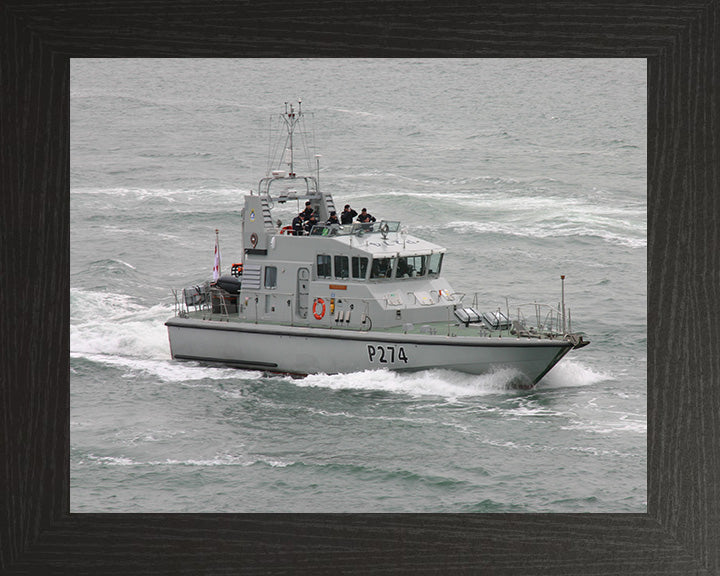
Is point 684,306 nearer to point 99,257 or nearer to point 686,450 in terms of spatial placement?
point 686,450

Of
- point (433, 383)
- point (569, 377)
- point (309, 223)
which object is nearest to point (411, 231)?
point (309, 223)

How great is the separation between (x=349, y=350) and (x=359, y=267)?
96cm

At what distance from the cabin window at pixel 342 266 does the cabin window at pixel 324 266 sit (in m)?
0.11

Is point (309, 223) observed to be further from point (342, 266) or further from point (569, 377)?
point (569, 377)

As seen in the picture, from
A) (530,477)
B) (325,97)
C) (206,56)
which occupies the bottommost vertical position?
(530,477)

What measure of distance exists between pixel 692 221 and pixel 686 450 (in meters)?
0.63

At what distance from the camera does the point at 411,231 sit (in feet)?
85.0

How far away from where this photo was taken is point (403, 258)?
14.3m

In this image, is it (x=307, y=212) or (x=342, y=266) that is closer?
(x=342, y=266)

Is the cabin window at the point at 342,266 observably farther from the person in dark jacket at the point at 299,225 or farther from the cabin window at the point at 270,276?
the cabin window at the point at 270,276

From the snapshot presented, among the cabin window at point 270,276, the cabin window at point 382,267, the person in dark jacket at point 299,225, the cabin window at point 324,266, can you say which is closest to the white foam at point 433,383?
the cabin window at point 382,267

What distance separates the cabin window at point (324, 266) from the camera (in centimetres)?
1445

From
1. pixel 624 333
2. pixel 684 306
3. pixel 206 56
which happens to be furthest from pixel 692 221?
pixel 624 333

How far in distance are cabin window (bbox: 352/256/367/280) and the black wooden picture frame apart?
10855mm
